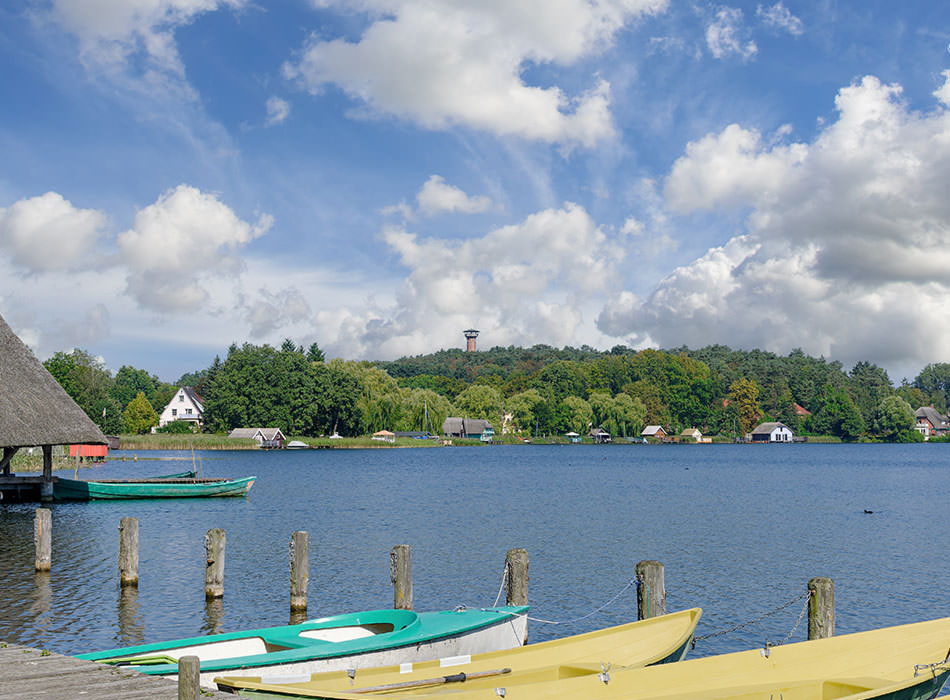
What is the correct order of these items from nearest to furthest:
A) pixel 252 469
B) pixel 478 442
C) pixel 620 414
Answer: pixel 252 469 < pixel 478 442 < pixel 620 414

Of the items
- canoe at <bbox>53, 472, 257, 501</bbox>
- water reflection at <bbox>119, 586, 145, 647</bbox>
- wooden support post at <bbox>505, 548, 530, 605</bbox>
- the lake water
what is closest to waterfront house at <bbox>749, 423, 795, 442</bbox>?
the lake water

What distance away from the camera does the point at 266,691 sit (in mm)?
8547

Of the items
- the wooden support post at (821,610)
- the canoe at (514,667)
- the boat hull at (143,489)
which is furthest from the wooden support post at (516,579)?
the boat hull at (143,489)

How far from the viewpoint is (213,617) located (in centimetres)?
1662

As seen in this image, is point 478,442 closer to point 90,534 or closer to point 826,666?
point 90,534

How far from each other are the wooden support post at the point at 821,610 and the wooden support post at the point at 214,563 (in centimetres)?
1092

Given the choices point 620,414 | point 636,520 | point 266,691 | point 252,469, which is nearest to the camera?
point 266,691

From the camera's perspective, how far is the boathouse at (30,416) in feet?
103

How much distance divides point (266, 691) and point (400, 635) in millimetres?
2868

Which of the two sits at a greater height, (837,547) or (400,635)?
(400,635)

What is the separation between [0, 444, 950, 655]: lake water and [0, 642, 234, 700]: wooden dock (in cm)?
558

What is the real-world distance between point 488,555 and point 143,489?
20.5 meters

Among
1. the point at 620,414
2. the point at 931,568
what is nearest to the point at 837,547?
the point at 931,568

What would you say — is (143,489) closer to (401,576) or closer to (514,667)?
(401,576)
